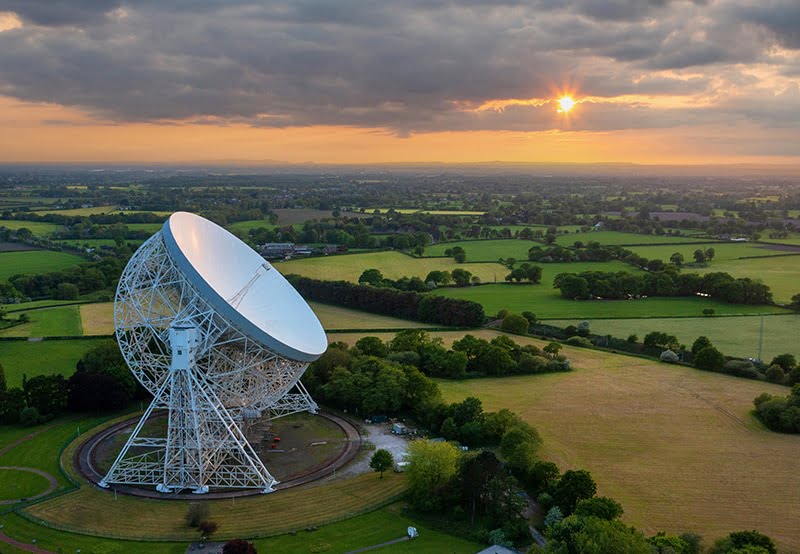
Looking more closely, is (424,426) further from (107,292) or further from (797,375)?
(107,292)

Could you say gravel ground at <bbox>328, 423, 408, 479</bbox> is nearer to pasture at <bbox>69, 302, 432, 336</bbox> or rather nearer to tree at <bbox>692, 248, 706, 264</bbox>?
pasture at <bbox>69, 302, 432, 336</bbox>

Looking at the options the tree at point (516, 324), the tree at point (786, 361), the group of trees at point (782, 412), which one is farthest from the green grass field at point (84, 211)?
the group of trees at point (782, 412)

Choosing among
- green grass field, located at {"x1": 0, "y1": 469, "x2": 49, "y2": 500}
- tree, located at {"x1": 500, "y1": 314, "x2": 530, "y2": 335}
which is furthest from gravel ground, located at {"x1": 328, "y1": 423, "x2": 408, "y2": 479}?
tree, located at {"x1": 500, "y1": 314, "x2": 530, "y2": 335}

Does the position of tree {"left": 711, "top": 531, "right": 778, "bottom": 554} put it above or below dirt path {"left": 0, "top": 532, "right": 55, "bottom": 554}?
above

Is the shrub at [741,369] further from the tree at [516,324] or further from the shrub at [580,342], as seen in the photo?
the tree at [516,324]

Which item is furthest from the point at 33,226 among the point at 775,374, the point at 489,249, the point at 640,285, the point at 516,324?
the point at 775,374

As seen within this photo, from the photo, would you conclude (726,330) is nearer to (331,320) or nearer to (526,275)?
(526,275)
